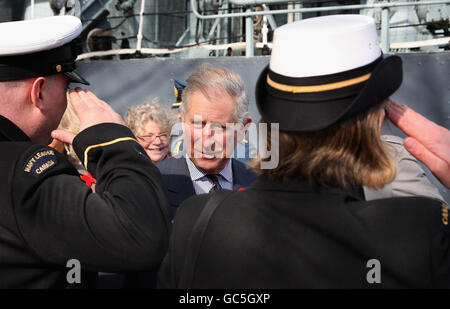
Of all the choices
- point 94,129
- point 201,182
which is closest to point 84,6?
point 201,182

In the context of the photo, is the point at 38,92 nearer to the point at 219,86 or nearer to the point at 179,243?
the point at 179,243

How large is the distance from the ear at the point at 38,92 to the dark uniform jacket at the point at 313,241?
619 millimetres

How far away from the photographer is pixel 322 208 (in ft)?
4.08

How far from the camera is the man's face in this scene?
101 inches

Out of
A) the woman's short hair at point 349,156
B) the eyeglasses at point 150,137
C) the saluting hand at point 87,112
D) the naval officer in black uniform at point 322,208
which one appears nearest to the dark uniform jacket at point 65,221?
the naval officer in black uniform at point 322,208

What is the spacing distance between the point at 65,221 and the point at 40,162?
210 mm

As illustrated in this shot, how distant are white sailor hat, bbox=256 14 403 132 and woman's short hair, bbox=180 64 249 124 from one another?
120 cm

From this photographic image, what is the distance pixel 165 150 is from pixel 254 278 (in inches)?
96.2

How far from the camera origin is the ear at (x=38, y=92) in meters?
1.54

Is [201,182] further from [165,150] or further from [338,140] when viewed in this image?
[338,140]

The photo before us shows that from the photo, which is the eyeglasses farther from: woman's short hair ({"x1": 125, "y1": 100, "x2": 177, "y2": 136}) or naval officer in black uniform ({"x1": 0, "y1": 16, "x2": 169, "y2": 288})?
naval officer in black uniform ({"x1": 0, "y1": 16, "x2": 169, "y2": 288})

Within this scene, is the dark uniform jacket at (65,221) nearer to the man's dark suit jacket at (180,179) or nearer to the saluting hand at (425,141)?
the saluting hand at (425,141)

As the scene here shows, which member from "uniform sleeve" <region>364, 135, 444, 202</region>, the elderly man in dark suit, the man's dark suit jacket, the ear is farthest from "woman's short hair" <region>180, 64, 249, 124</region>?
the ear

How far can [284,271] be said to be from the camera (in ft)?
4.06
